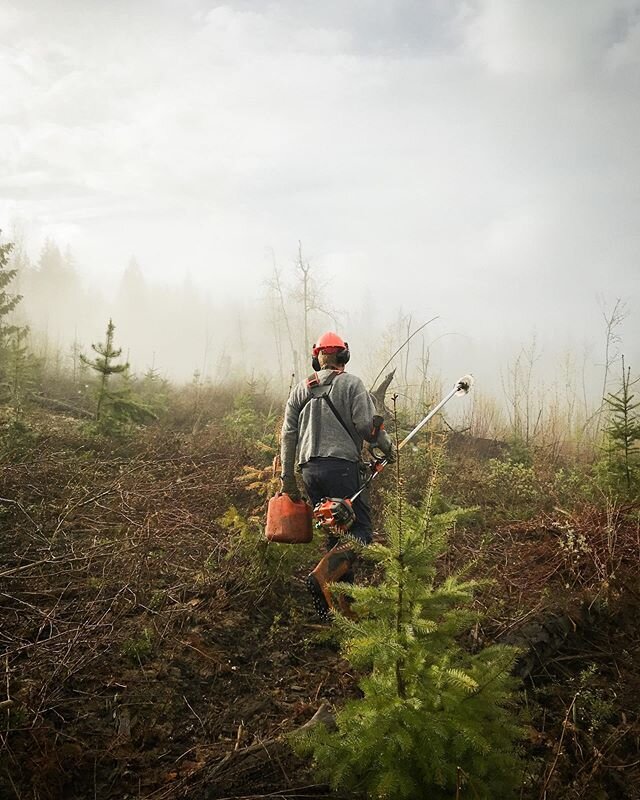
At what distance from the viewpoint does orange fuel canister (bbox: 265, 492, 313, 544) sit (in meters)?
4.25

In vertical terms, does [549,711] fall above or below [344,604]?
below

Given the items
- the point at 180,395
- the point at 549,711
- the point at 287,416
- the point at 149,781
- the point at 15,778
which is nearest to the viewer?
the point at 15,778

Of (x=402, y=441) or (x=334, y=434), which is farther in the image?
(x=334, y=434)

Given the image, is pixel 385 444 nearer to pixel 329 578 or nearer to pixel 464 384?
pixel 464 384

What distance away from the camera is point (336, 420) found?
15.5ft

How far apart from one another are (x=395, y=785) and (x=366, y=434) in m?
3.12

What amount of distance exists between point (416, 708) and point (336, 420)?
10.1 ft

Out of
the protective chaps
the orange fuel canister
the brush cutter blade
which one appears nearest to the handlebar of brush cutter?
the brush cutter blade

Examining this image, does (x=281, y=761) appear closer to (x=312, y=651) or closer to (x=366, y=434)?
(x=312, y=651)

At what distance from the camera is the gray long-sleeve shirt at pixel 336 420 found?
4660 millimetres

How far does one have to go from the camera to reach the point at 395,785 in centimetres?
175

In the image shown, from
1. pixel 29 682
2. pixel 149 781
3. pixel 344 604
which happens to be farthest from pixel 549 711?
pixel 29 682

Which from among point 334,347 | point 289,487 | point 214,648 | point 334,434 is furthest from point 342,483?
point 214,648

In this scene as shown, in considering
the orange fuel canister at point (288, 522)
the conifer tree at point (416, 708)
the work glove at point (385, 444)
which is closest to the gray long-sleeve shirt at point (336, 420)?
the work glove at point (385, 444)
